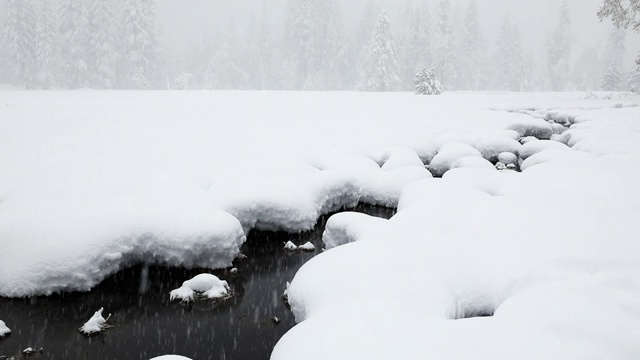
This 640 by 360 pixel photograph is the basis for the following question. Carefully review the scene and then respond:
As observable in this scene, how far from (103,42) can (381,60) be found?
26.1 metres

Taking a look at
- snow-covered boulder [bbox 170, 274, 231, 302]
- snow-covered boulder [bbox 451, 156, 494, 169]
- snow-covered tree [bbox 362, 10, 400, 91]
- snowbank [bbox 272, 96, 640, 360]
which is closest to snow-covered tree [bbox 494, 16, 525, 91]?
snow-covered tree [bbox 362, 10, 400, 91]

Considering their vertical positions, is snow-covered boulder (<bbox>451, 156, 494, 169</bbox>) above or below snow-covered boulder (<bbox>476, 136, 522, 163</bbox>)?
below

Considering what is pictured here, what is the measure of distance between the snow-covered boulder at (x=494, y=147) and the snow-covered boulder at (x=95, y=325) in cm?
909

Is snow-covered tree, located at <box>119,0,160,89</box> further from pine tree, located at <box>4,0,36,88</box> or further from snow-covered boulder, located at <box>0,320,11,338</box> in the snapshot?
snow-covered boulder, located at <box>0,320,11,338</box>

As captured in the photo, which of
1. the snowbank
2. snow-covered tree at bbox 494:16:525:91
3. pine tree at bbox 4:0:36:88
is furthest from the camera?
snow-covered tree at bbox 494:16:525:91

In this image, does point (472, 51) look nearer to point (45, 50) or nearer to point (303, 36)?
point (303, 36)

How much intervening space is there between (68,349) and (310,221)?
3.40 m

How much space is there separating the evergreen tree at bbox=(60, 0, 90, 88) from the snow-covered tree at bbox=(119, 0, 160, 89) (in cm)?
326

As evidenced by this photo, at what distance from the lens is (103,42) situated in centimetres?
3731

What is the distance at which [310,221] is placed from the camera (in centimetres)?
616

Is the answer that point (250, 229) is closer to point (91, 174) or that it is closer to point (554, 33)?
point (91, 174)

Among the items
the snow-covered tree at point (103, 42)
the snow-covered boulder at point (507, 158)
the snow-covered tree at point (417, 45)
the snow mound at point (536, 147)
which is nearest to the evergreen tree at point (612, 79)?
the snow-covered tree at point (417, 45)

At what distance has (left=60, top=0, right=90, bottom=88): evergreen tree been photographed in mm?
36500

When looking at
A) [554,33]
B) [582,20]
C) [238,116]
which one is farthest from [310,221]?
[582,20]
